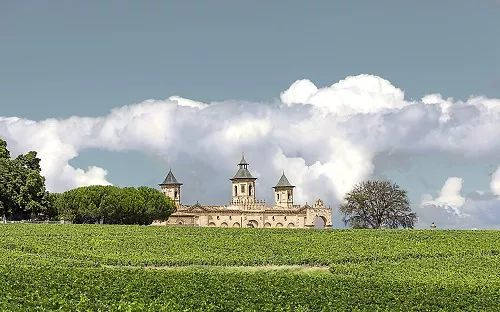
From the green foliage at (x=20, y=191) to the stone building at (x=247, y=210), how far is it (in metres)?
35.5

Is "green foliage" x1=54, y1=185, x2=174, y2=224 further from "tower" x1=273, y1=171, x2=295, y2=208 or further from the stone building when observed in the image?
"tower" x1=273, y1=171, x2=295, y2=208

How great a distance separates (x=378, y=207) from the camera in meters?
143

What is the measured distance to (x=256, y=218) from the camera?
170500 millimetres

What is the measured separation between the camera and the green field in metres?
41.9

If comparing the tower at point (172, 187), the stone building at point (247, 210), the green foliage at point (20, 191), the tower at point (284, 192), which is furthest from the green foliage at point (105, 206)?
the tower at point (284, 192)

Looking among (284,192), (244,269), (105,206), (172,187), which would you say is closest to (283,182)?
(284,192)

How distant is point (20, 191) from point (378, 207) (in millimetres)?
56936

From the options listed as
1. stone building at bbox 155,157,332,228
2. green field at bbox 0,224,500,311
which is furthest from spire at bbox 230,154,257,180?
green field at bbox 0,224,500,311

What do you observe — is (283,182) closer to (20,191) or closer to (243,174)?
(243,174)

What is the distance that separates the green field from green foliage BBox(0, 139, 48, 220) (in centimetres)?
2303

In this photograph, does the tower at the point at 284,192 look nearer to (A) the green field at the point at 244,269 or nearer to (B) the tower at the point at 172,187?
(B) the tower at the point at 172,187

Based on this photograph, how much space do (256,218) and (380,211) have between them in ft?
112

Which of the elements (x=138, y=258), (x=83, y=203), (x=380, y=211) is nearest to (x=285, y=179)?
(x=380, y=211)

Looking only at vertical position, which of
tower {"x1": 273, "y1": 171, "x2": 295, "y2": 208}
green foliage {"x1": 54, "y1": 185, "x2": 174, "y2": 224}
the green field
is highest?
tower {"x1": 273, "y1": 171, "x2": 295, "y2": 208}
